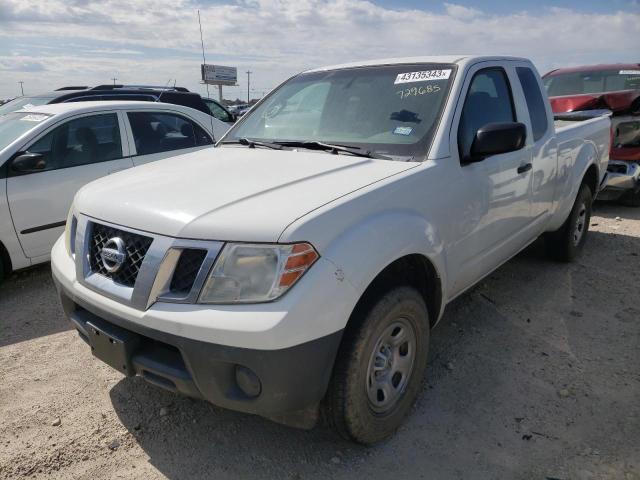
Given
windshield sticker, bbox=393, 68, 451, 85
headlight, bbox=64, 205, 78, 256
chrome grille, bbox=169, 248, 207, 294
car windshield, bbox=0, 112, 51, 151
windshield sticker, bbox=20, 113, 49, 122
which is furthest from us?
windshield sticker, bbox=20, 113, 49, 122


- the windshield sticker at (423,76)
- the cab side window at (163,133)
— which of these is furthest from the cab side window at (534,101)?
the cab side window at (163,133)

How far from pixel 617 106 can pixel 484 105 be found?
4986mm

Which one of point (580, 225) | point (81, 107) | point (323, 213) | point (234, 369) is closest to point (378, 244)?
point (323, 213)

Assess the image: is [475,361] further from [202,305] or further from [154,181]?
[154,181]

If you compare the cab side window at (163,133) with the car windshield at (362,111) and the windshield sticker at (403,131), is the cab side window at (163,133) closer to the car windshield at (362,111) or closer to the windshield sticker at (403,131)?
the car windshield at (362,111)

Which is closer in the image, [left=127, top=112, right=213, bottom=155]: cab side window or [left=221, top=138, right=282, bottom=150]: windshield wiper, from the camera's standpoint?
[left=221, top=138, right=282, bottom=150]: windshield wiper

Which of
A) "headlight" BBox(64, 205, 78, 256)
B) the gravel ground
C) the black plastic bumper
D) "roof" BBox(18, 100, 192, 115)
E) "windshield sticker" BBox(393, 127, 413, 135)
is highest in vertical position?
"windshield sticker" BBox(393, 127, 413, 135)

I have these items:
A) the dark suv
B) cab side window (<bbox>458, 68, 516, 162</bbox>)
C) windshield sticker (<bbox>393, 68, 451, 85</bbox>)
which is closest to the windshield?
cab side window (<bbox>458, 68, 516, 162</bbox>)

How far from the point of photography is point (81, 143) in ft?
16.2

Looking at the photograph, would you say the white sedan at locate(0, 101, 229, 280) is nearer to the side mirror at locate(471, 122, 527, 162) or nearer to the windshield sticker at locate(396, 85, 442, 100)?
the windshield sticker at locate(396, 85, 442, 100)

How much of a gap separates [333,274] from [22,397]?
6.99 feet

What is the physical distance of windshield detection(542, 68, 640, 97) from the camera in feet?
25.7

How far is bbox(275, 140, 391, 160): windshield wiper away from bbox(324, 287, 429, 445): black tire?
2.56 feet

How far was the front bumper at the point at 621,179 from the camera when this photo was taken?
21.6 ft
